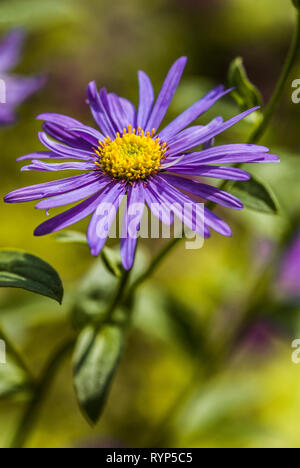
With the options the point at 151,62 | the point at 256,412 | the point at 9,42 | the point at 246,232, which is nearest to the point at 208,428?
the point at 256,412

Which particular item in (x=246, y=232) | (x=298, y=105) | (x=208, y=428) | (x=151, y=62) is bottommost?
(x=208, y=428)

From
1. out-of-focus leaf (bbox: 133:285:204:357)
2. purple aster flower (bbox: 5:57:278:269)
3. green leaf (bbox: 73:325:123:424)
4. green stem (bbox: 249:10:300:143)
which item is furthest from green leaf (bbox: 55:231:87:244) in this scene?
out-of-focus leaf (bbox: 133:285:204:357)

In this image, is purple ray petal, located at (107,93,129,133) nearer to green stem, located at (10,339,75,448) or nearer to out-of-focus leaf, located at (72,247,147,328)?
out-of-focus leaf, located at (72,247,147,328)

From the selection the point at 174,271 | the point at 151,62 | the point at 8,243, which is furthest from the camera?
the point at 151,62

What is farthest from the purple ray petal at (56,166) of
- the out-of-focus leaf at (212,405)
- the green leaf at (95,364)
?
the out-of-focus leaf at (212,405)

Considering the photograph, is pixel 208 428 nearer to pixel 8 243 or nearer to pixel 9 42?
pixel 8 243

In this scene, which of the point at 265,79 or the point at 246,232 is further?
the point at 265,79

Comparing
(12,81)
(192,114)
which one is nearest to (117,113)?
(192,114)
